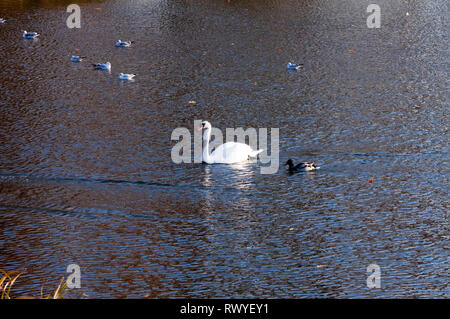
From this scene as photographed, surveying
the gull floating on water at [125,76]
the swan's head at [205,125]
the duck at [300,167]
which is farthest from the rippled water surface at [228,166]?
the swan's head at [205,125]

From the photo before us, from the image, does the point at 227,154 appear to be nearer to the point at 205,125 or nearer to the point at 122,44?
the point at 205,125

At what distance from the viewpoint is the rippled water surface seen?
10703 mm

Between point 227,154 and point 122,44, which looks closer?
point 227,154

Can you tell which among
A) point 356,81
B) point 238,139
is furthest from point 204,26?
point 238,139

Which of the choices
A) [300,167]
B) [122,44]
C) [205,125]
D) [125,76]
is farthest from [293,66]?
[300,167]

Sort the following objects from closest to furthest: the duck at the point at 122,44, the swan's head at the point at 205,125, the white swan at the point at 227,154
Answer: the white swan at the point at 227,154 < the swan's head at the point at 205,125 < the duck at the point at 122,44

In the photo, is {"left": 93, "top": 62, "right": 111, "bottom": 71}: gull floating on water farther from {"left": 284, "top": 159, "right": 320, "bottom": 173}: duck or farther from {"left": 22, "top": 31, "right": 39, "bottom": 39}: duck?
{"left": 284, "top": 159, "right": 320, "bottom": 173}: duck

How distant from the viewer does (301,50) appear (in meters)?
24.8

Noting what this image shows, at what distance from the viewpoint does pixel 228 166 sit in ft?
49.9

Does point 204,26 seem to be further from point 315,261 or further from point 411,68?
point 315,261

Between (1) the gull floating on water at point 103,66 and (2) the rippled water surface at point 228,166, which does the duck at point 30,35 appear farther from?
(1) the gull floating on water at point 103,66

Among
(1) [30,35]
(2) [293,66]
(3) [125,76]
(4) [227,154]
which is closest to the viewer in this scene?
(4) [227,154]

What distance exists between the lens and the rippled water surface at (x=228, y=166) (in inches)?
421
